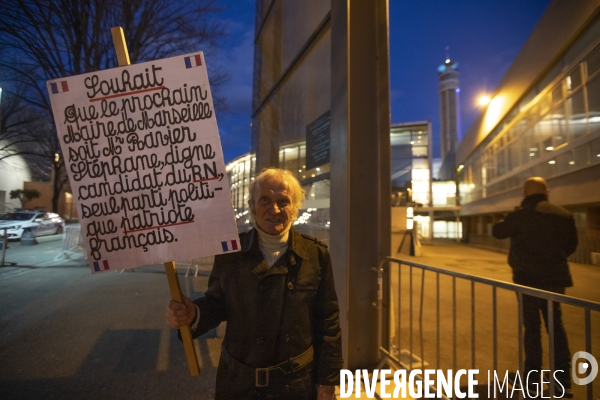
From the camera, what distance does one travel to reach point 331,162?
381 centimetres

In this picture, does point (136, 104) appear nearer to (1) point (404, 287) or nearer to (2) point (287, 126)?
(2) point (287, 126)

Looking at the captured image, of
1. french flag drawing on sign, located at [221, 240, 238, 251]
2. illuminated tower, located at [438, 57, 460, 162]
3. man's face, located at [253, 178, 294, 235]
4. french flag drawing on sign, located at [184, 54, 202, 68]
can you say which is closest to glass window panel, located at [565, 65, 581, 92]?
man's face, located at [253, 178, 294, 235]

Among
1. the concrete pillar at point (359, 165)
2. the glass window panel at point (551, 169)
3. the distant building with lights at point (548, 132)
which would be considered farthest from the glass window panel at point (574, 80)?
the concrete pillar at point (359, 165)

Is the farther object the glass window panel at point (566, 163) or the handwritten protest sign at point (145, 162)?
the glass window panel at point (566, 163)

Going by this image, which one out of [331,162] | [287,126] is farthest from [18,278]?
[331,162]

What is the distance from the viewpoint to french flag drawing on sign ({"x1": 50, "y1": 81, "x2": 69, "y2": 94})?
5.25 feet

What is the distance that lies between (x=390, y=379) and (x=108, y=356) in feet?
10.4

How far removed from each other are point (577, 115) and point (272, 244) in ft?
12.8

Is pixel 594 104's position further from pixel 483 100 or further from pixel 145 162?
pixel 483 100

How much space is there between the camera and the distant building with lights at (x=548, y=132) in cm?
295

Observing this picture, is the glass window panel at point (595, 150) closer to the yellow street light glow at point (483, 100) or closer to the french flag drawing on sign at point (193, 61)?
the french flag drawing on sign at point (193, 61)

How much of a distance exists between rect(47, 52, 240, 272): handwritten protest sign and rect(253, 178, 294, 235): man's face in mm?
269

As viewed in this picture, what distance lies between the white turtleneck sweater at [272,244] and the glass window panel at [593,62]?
135 inches

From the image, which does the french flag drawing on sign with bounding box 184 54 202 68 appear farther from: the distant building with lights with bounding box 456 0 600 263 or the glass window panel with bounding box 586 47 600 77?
the glass window panel with bounding box 586 47 600 77
